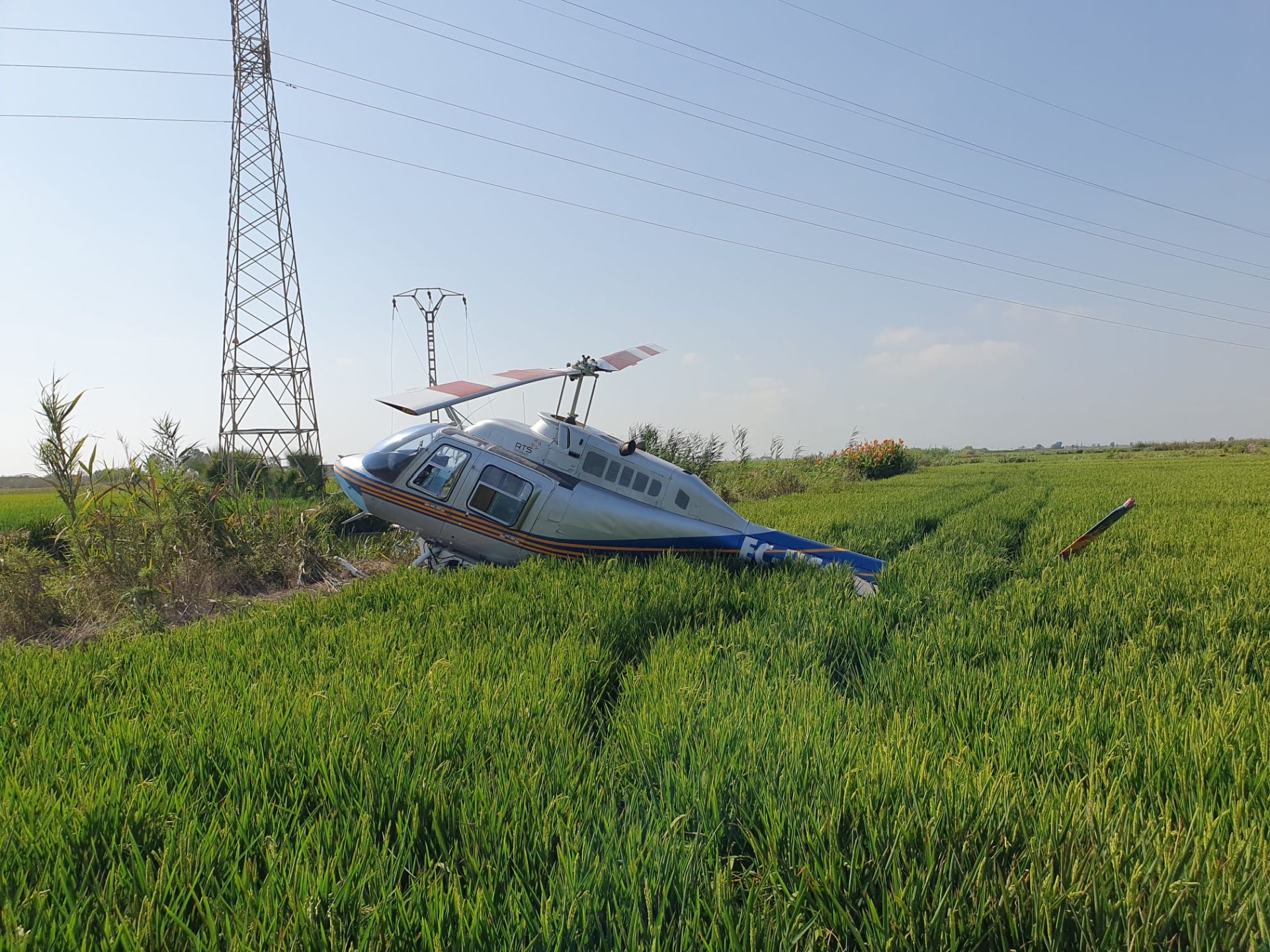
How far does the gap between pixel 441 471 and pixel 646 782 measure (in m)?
5.72

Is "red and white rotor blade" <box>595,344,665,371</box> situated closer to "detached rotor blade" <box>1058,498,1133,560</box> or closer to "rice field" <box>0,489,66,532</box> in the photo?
"detached rotor blade" <box>1058,498,1133,560</box>

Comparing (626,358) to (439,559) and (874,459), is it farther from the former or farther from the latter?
(874,459)

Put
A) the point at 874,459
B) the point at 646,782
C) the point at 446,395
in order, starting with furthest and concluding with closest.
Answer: the point at 874,459, the point at 446,395, the point at 646,782

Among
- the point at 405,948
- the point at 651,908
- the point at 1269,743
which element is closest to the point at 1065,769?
the point at 1269,743

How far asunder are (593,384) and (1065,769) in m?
6.35

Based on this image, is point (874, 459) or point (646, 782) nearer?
point (646, 782)

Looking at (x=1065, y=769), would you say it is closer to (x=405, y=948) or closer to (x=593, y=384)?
(x=405, y=948)

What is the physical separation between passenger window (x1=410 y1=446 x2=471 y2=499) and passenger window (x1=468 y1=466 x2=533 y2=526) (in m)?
0.29

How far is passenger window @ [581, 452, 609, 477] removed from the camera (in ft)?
24.5

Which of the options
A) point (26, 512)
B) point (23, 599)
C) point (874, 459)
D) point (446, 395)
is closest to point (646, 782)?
point (446, 395)

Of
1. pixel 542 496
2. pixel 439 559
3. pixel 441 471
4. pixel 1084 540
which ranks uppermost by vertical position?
pixel 441 471

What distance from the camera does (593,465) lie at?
24.5 ft

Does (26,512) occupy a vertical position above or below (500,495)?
below

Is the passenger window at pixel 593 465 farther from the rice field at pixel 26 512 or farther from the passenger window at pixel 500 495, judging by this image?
the rice field at pixel 26 512
